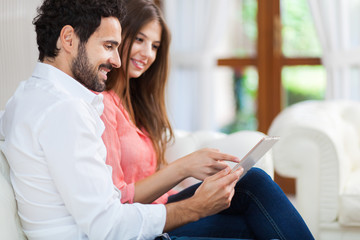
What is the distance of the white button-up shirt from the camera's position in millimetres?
1129

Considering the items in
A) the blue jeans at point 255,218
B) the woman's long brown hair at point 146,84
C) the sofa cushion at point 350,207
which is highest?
the woman's long brown hair at point 146,84

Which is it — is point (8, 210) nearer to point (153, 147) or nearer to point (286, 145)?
point (153, 147)

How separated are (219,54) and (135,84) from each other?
2290 mm

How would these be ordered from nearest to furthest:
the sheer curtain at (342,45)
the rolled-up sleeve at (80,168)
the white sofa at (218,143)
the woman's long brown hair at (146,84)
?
the rolled-up sleeve at (80,168), the woman's long brown hair at (146,84), the white sofa at (218,143), the sheer curtain at (342,45)

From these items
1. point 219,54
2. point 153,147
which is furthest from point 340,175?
point 219,54

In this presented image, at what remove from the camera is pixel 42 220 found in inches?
47.4

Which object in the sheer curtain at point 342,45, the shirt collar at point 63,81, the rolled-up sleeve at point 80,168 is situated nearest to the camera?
the rolled-up sleeve at point 80,168

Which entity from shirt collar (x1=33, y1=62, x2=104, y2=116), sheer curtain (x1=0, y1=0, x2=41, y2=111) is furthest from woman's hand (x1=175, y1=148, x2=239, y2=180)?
sheer curtain (x1=0, y1=0, x2=41, y2=111)

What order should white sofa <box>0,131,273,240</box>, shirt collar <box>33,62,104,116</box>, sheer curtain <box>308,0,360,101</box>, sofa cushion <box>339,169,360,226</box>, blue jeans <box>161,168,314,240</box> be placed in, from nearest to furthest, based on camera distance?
1. shirt collar <box>33,62,104,116</box>
2. blue jeans <box>161,168,314,240</box>
3. white sofa <box>0,131,273,240</box>
4. sofa cushion <box>339,169,360,226</box>
5. sheer curtain <box>308,0,360,101</box>

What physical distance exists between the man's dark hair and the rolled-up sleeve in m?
0.20

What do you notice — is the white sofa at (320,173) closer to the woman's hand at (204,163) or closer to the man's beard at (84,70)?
the woman's hand at (204,163)

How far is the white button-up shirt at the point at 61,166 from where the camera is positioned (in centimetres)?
113

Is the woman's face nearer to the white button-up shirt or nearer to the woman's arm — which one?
the woman's arm

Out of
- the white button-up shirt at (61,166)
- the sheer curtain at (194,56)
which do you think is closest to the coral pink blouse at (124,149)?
the white button-up shirt at (61,166)
